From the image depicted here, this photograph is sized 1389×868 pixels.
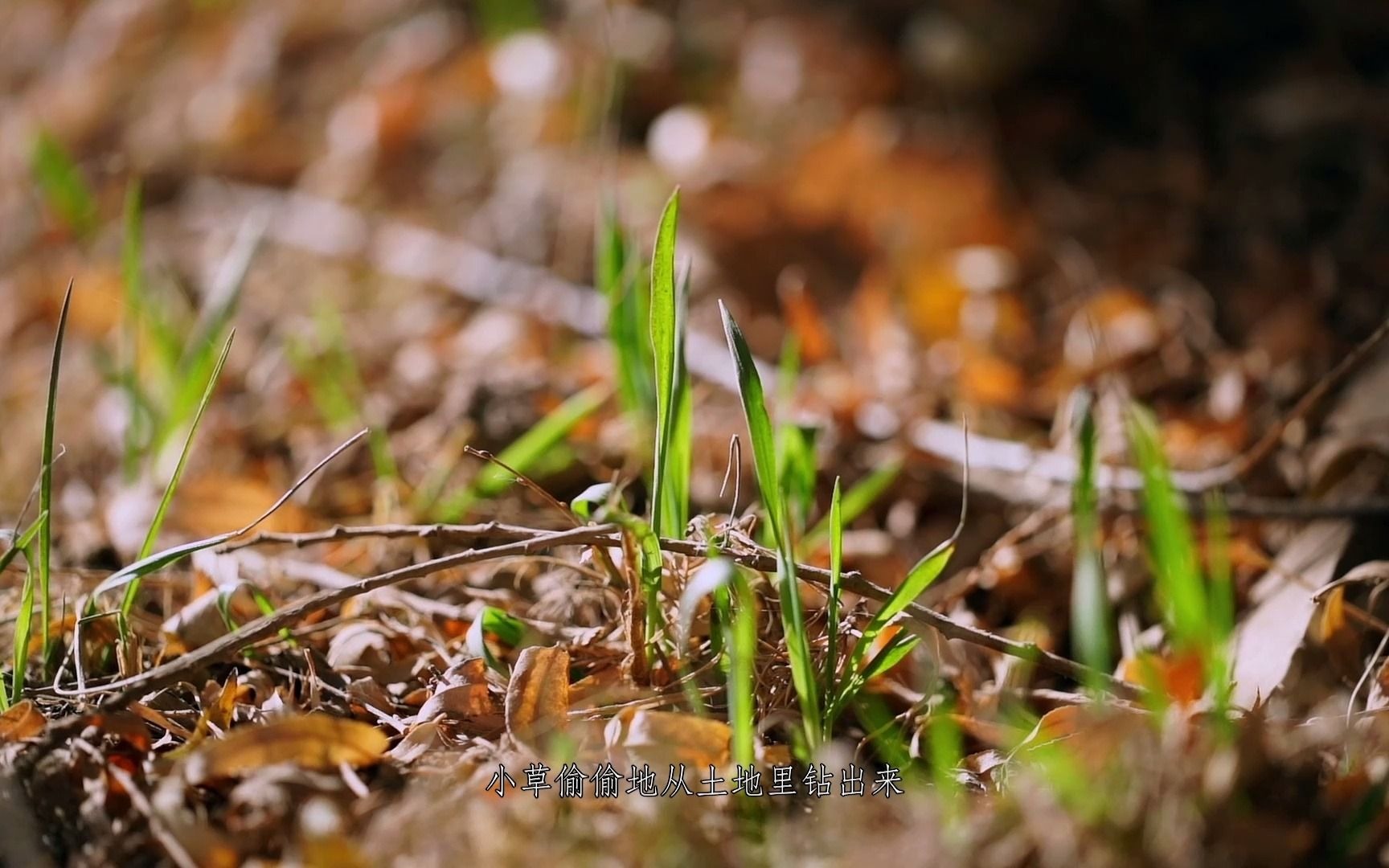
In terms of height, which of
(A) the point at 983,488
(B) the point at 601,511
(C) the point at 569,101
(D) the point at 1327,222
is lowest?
(A) the point at 983,488

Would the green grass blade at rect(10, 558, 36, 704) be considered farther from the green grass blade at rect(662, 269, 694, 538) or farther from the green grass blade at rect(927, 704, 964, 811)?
the green grass blade at rect(927, 704, 964, 811)

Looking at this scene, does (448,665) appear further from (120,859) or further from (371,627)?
(120,859)

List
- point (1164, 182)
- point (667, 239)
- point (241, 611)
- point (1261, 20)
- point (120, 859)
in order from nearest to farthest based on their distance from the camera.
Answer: point (120, 859)
point (667, 239)
point (241, 611)
point (1164, 182)
point (1261, 20)

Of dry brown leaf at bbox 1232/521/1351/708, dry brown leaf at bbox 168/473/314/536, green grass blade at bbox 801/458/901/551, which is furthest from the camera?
dry brown leaf at bbox 168/473/314/536

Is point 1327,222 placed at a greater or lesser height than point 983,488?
greater

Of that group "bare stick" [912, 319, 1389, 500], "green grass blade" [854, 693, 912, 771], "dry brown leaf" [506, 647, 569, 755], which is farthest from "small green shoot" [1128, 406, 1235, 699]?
"dry brown leaf" [506, 647, 569, 755]

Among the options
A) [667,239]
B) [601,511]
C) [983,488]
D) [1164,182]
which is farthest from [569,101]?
[601,511]
